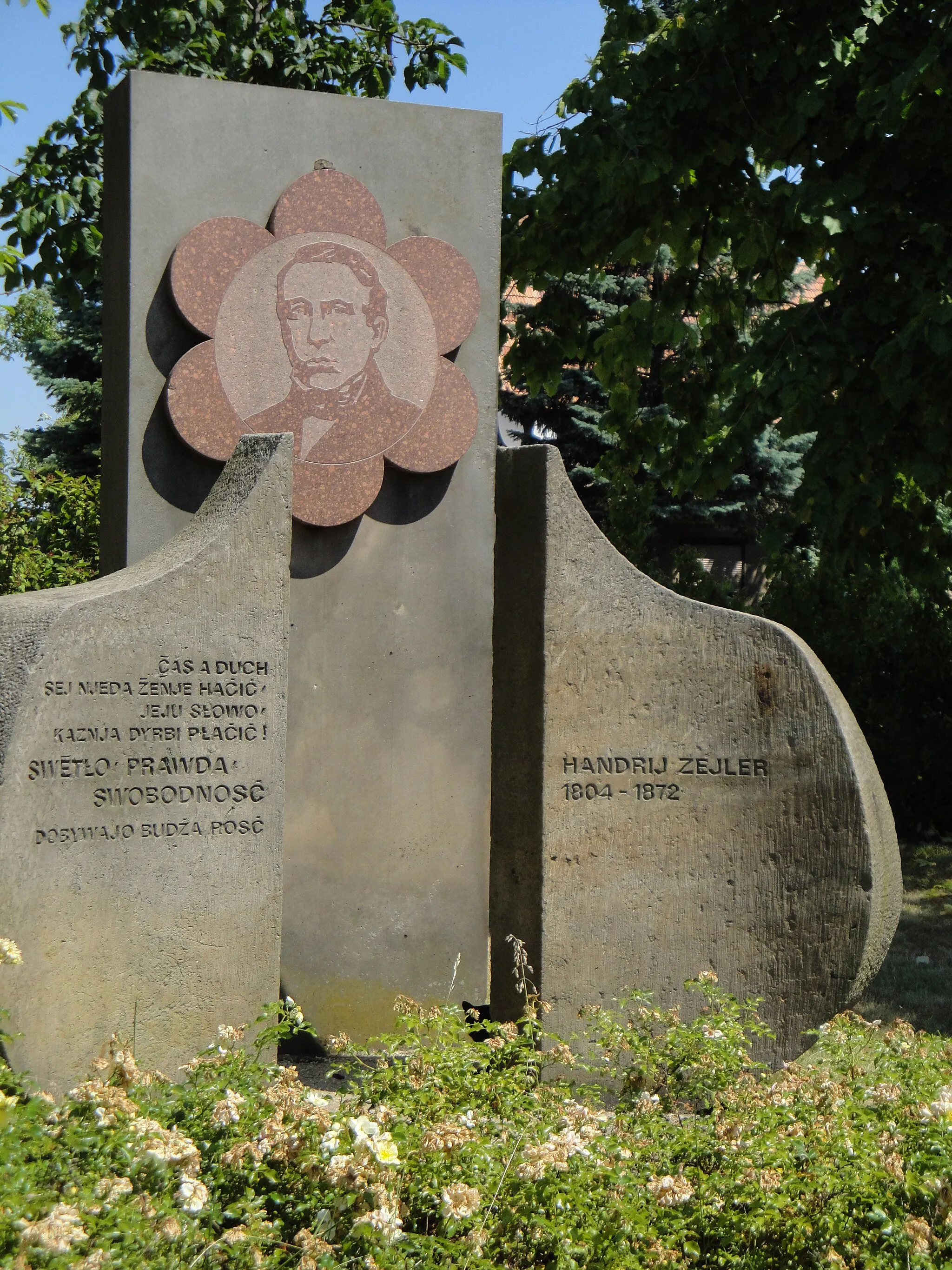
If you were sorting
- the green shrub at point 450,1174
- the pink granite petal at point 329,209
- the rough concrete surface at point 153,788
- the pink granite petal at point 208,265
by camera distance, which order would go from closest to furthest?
the green shrub at point 450,1174, the rough concrete surface at point 153,788, the pink granite petal at point 208,265, the pink granite petal at point 329,209

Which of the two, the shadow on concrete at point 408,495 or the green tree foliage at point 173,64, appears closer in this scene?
the shadow on concrete at point 408,495

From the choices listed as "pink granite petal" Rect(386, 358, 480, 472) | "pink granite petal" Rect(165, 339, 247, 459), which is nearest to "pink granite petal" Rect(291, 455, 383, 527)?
"pink granite petal" Rect(386, 358, 480, 472)

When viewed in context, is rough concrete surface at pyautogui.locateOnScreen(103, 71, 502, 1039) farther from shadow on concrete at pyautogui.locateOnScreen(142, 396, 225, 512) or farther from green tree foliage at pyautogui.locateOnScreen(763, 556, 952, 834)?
green tree foliage at pyautogui.locateOnScreen(763, 556, 952, 834)

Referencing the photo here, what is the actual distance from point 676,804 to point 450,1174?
159 cm

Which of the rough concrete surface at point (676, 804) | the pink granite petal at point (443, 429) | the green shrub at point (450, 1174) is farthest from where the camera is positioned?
the pink granite petal at point (443, 429)

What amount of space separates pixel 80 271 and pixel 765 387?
15.4 feet

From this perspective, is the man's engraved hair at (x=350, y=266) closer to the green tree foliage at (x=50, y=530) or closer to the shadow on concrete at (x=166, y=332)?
the shadow on concrete at (x=166, y=332)

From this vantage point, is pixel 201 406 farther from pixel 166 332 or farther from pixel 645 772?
pixel 645 772

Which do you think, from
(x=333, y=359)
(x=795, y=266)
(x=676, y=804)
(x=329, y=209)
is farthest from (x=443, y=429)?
(x=795, y=266)

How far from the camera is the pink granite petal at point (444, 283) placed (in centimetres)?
479

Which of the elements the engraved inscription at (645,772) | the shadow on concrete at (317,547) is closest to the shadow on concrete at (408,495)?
the shadow on concrete at (317,547)

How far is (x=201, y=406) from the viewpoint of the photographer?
4.46 meters

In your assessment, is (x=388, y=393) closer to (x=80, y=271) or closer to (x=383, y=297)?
(x=383, y=297)

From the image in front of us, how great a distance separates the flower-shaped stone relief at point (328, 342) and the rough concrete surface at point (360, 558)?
8 cm
